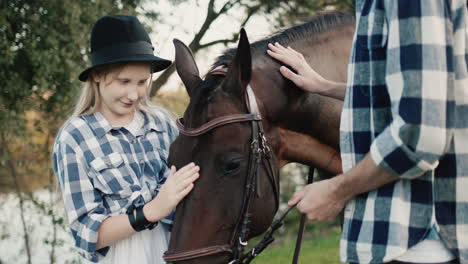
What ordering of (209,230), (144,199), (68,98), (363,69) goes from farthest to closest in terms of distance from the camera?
(68,98)
(144,199)
(209,230)
(363,69)

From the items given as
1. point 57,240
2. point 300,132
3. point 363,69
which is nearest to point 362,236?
point 363,69

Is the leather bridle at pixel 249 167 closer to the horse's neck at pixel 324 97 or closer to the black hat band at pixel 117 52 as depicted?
the horse's neck at pixel 324 97

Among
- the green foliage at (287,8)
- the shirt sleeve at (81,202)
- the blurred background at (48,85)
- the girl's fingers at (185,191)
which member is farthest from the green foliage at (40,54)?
the girl's fingers at (185,191)

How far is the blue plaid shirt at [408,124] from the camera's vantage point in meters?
1.46

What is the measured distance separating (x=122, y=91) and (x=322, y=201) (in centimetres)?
135

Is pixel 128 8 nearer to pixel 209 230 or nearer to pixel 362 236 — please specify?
pixel 209 230

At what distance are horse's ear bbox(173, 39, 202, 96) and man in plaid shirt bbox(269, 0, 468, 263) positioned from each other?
113cm

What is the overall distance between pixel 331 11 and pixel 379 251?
182 cm

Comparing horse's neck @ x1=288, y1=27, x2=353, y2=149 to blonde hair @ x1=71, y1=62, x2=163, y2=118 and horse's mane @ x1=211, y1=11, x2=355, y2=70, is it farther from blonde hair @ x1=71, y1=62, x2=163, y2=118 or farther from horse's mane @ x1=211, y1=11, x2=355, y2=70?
blonde hair @ x1=71, y1=62, x2=163, y2=118

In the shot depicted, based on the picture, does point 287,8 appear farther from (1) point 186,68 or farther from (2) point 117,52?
(2) point 117,52

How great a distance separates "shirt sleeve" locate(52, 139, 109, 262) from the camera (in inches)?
95.5

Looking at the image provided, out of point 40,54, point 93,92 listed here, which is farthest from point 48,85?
point 93,92

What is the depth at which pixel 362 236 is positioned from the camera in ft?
5.35

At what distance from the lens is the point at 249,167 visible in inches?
94.2
